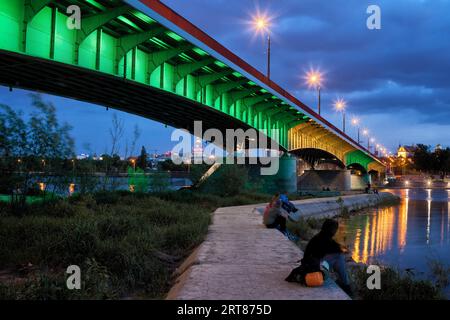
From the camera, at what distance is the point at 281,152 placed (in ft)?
148

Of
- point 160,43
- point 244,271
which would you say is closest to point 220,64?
point 160,43

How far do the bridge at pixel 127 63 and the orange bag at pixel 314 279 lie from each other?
37.5 ft

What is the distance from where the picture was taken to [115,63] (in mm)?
18141

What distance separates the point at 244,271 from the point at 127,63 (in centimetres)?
1393

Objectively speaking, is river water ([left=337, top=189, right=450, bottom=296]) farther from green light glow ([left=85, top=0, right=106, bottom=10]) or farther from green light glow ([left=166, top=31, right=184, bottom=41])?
green light glow ([left=85, top=0, right=106, bottom=10])

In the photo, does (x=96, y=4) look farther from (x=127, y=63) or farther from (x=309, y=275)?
(x=309, y=275)

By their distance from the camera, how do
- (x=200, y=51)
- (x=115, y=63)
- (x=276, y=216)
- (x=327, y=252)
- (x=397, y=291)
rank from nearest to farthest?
(x=327, y=252) < (x=397, y=291) < (x=276, y=216) < (x=115, y=63) < (x=200, y=51)

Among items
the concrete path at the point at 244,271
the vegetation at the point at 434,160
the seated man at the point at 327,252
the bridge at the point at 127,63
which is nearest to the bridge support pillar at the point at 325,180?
the bridge at the point at 127,63

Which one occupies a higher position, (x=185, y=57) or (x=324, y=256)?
(x=185, y=57)

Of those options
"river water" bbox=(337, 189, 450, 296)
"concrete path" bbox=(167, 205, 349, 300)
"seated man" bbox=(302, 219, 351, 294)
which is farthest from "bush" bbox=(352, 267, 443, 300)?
"river water" bbox=(337, 189, 450, 296)

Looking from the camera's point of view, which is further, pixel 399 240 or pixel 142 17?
pixel 399 240

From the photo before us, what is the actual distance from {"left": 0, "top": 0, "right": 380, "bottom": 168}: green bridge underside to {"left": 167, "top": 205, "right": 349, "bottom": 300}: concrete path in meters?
8.83

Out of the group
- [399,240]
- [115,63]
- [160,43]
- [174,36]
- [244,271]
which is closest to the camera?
[244,271]
